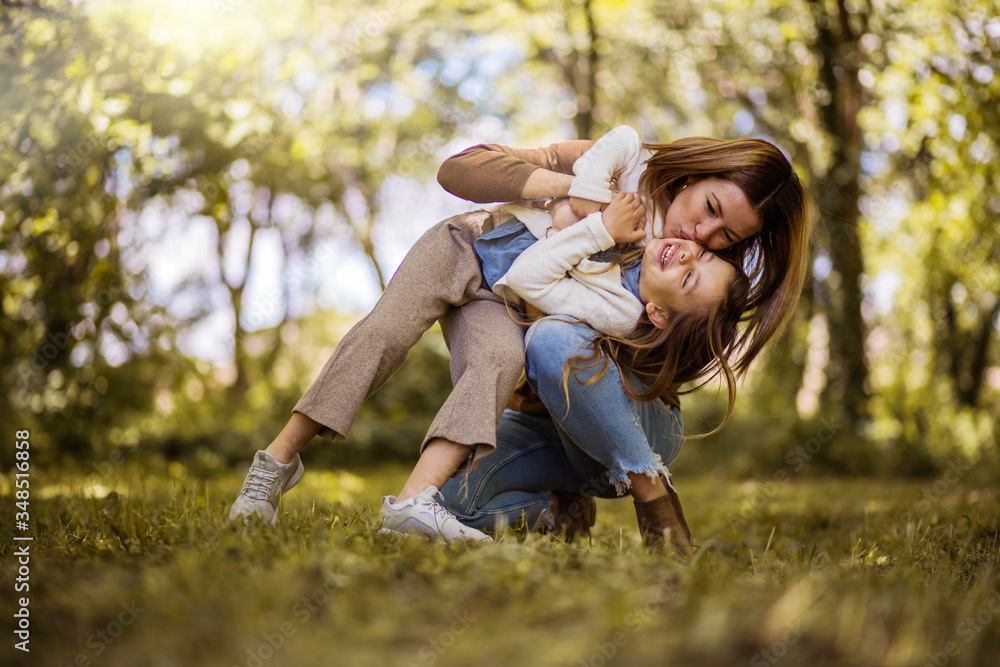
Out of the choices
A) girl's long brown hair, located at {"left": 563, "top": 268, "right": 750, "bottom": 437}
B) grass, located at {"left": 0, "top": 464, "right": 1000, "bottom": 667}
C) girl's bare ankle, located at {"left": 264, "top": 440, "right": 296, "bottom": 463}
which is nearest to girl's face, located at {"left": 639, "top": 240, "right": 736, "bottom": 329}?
girl's long brown hair, located at {"left": 563, "top": 268, "right": 750, "bottom": 437}

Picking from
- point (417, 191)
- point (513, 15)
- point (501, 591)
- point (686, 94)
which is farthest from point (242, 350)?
point (501, 591)

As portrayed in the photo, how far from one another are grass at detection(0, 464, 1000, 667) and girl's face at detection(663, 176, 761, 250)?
975mm

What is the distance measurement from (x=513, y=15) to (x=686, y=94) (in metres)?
2.31

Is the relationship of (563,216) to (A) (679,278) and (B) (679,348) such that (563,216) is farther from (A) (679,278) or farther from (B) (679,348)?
(B) (679,348)

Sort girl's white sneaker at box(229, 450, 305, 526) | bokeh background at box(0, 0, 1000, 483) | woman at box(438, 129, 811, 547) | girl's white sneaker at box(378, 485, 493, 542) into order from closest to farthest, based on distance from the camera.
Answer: girl's white sneaker at box(378, 485, 493, 542) → girl's white sneaker at box(229, 450, 305, 526) → woman at box(438, 129, 811, 547) → bokeh background at box(0, 0, 1000, 483)

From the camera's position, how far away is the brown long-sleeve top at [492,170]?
2170mm

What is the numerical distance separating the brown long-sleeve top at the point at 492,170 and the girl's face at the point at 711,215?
0.36 meters

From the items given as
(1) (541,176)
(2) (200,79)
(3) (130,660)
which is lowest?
(3) (130,660)

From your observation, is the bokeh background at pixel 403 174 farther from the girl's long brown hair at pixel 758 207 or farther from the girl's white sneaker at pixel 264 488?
the girl's white sneaker at pixel 264 488

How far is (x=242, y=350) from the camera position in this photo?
9961 mm

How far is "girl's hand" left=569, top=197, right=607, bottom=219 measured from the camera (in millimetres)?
A: 2143

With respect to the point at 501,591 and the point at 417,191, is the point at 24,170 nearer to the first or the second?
the point at 501,591

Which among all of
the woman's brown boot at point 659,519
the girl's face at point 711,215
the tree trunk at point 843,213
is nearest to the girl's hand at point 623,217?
the girl's face at point 711,215

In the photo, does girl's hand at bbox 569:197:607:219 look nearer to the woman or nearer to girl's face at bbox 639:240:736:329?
the woman
